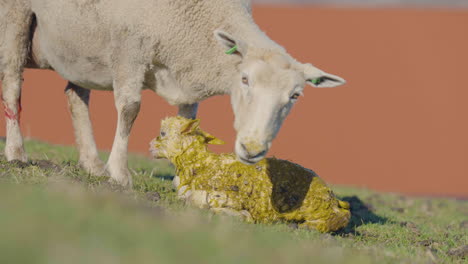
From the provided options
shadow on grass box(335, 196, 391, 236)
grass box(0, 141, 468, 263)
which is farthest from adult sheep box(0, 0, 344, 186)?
shadow on grass box(335, 196, 391, 236)

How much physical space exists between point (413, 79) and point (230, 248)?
Result: 17162 mm

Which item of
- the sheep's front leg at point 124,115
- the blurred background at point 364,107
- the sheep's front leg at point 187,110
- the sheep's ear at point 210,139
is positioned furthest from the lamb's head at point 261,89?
the blurred background at point 364,107

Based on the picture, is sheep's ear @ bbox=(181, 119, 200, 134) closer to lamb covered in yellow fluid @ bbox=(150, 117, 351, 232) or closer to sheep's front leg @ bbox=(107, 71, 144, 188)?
lamb covered in yellow fluid @ bbox=(150, 117, 351, 232)

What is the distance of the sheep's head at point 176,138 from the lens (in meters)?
6.32

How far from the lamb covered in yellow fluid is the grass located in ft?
0.71

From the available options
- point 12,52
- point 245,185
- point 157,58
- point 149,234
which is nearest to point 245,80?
point 245,185

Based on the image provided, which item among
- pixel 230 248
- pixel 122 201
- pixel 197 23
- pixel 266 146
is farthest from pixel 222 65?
pixel 230 248

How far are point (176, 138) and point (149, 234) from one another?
2.91 meters

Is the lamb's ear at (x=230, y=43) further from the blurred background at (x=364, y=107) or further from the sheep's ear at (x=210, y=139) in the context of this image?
the blurred background at (x=364, y=107)

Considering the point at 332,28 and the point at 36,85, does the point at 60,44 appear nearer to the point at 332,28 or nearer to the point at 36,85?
the point at 36,85

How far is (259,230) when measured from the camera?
5.14 m

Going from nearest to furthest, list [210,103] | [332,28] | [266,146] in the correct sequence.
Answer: [266,146]
[210,103]
[332,28]

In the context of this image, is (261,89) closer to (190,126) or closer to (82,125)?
(190,126)

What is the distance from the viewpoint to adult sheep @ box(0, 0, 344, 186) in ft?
19.5
